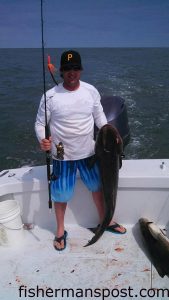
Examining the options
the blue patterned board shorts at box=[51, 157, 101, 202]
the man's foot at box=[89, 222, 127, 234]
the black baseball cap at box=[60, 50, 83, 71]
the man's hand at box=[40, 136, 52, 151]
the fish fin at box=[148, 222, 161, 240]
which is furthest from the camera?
the man's foot at box=[89, 222, 127, 234]

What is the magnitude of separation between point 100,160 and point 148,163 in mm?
883

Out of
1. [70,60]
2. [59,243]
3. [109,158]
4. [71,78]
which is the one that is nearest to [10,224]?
[59,243]

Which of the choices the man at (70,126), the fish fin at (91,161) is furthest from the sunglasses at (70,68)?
the fish fin at (91,161)

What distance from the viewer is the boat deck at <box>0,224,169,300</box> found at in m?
3.20

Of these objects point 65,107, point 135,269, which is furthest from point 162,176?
point 65,107

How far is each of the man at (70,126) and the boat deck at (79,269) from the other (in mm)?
569

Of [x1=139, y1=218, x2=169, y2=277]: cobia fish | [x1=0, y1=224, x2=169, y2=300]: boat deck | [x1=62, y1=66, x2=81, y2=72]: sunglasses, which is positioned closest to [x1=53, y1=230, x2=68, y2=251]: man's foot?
[x1=0, y1=224, x2=169, y2=300]: boat deck

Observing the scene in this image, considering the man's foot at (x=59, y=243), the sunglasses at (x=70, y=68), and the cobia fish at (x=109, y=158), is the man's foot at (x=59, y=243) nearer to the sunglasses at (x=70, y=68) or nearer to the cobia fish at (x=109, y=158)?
the cobia fish at (x=109, y=158)

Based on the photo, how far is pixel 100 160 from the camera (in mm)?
3430

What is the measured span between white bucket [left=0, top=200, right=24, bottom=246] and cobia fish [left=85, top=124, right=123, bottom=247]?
99 centimetres

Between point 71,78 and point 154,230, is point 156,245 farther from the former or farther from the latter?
point 71,78

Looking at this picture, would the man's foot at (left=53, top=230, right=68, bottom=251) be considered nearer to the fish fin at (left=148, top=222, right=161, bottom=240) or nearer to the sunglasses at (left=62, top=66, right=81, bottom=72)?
the fish fin at (left=148, top=222, right=161, bottom=240)

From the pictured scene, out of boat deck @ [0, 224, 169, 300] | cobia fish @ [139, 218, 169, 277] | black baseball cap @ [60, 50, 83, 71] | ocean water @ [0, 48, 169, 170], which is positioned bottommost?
ocean water @ [0, 48, 169, 170]

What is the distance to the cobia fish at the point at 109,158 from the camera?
11.0 feet
